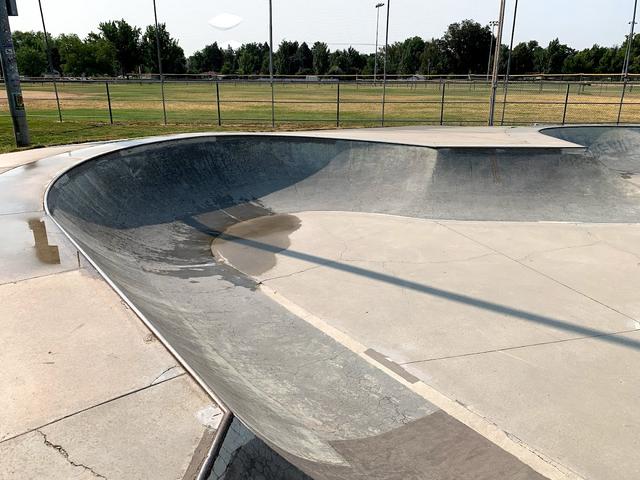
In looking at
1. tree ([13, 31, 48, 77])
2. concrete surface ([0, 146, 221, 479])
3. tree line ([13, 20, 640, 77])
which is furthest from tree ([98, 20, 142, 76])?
concrete surface ([0, 146, 221, 479])

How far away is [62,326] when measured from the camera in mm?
3053

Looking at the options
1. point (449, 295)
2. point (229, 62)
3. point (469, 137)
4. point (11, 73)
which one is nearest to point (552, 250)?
point (449, 295)

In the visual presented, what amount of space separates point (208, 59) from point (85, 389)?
12337 cm

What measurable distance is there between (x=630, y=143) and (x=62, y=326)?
15713mm

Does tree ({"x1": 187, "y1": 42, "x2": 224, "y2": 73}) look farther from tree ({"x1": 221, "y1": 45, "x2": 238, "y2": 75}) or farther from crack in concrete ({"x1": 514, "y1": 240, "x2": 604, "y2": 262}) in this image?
crack in concrete ({"x1": 514, "y1": 240, "x2": 604, "y2": 262})

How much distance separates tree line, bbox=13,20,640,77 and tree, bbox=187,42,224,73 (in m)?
4.81

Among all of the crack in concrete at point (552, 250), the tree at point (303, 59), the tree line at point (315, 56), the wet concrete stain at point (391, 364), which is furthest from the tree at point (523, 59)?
the wet concrete stain at point (391, 364)

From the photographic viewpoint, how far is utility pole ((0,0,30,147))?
11906mm

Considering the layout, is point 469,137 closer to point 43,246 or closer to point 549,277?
point 549,277

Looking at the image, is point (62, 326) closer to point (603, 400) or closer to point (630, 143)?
point (603, 400)

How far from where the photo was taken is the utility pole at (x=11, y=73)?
11.9m

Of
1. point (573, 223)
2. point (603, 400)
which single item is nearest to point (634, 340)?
point (603, 400)

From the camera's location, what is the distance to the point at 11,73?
12.2 meters

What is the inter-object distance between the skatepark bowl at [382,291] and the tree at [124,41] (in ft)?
270
